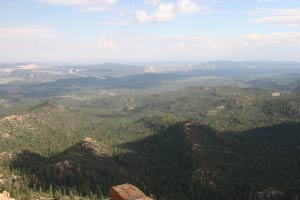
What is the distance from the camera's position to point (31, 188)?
629ft

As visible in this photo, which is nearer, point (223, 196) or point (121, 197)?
point (121, 197)

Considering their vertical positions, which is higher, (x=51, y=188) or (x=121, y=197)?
(x=121, y=197)

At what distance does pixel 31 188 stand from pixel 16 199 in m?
25.3

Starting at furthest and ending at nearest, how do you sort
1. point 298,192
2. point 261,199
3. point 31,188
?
point 31,188, point 261,199, point 298,192

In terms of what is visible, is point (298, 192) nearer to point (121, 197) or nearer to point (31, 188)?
point (121, 197)

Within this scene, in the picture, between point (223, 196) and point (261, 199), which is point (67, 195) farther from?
point (261, 199)

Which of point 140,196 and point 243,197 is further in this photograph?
point 243,197

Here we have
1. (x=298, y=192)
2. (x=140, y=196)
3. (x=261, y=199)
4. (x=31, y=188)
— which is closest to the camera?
(x=140, y=196)

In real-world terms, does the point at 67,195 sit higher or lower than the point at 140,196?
lower

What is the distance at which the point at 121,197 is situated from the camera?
424ft

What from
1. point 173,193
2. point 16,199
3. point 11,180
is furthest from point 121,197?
point 11,180

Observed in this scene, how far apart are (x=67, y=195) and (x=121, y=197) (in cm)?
6505

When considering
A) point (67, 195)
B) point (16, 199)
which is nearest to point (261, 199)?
point (67, 195)

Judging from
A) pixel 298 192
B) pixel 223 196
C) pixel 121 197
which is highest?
pixel 121 197
